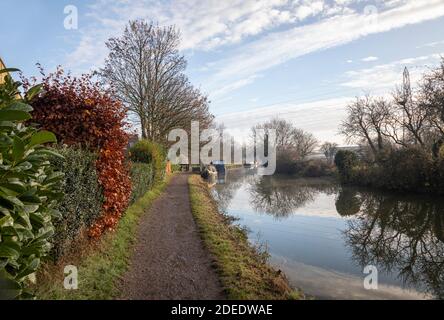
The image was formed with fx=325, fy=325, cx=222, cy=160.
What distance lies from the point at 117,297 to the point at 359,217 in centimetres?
1182

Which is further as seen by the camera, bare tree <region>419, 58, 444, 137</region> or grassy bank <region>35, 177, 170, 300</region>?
bare tree <region>419, 58, 444, 137</region>

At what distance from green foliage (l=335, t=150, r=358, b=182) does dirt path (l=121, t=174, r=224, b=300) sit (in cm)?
2313

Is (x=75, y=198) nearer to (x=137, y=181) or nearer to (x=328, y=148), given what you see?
(x=137, y=181)

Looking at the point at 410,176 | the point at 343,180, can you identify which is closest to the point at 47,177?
the point at 410,176

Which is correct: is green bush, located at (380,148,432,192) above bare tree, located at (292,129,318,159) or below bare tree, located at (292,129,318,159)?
below

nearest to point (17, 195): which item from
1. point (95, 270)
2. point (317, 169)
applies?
point (95, 270)

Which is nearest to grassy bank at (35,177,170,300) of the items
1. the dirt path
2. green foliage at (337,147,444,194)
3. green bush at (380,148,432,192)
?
the dirt path

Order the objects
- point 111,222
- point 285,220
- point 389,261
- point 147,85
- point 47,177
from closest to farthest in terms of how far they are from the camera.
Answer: point 47,177 < point 111,222 < point 389,261 < point 285,220 < point 147,85

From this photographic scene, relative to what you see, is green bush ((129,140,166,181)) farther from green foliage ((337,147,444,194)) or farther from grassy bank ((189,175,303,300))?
green foliage ((337,147,444,194))

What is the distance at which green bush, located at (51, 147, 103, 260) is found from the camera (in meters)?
5.11

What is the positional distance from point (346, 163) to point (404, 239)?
21594 mm

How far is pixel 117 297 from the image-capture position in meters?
4.77

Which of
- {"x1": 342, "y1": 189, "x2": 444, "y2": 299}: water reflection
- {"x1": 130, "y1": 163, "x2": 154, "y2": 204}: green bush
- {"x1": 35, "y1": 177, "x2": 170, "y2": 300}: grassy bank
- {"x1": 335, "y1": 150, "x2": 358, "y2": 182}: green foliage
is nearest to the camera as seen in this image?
{"x1": 35, "y1": 177, "x2": 170, "y2": 300}: grassy bank
